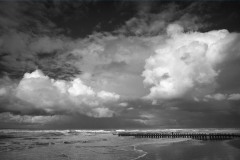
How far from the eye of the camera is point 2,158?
2838 cm

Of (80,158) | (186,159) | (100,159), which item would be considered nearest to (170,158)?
(186,159)

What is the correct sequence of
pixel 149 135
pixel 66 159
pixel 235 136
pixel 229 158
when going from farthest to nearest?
1. pixel 149 135
2. pixel 235 136
3. pixel 66 159
4. pixel 229 158

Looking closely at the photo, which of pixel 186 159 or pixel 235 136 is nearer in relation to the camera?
pixel 186 159

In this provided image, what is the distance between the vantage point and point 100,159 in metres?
26.5

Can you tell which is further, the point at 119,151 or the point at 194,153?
the point at 119,151

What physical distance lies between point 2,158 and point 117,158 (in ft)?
51.3

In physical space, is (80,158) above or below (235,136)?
below

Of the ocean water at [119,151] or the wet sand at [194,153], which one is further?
the ocean water at [119,151]

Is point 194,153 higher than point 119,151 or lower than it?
higher

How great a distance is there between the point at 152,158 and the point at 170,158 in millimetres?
2097

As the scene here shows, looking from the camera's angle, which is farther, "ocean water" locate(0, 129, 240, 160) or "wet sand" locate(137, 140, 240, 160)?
"ocean water" locate(0, 129, 240, 160)

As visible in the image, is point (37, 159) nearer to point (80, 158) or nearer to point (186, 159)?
point (80, 158)

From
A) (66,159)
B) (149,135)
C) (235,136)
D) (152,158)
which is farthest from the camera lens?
(149,135)

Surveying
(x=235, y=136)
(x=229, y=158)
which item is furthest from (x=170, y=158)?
(x=235, y=136)
